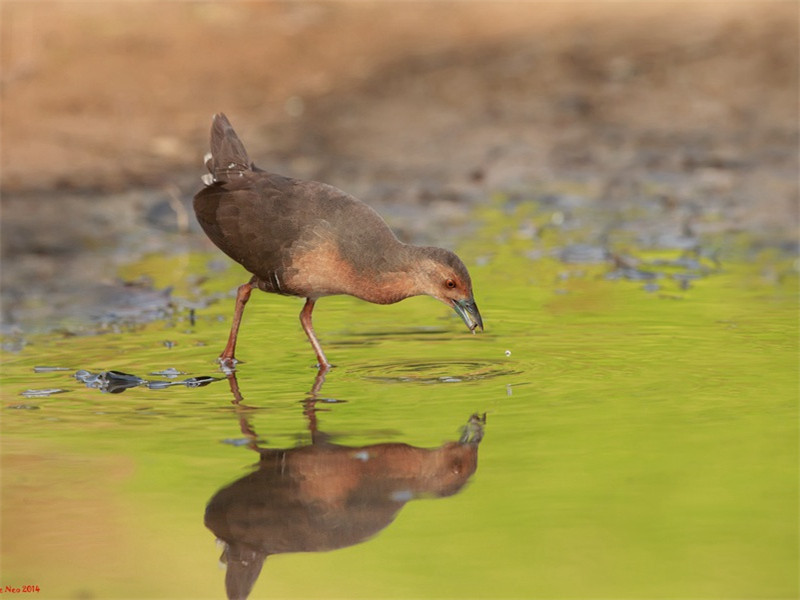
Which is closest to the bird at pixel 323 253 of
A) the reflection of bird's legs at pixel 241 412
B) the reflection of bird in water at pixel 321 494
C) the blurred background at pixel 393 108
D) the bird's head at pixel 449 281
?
the bird's head at pixel 449 281

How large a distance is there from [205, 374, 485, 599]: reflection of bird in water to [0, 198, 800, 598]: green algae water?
0.02 metres

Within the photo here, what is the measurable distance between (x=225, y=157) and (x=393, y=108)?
759 centimetres

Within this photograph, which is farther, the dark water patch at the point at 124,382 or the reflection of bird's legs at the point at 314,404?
the dark water patch at the point at 124,382

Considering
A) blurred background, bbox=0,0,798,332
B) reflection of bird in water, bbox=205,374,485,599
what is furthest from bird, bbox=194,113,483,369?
blurred background, bbox=0,0,798,332

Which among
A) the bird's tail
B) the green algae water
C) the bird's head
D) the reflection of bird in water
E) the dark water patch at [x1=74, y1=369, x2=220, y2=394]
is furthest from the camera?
the bird's tail

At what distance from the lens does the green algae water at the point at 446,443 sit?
4570 millimetres

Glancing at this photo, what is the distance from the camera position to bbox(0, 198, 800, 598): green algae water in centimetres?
457

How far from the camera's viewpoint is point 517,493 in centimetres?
527

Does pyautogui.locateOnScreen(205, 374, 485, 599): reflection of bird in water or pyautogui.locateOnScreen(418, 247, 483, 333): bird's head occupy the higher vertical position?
pyautogui.locateOnScreen(418, 247, 483, 333): bird's head

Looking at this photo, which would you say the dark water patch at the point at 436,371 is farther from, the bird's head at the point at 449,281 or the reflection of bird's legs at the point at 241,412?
the reflection of bird's legs at the point at 241,412

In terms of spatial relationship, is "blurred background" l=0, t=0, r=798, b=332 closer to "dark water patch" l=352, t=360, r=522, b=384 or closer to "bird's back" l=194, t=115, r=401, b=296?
"bird's back" l=194, t=115, r=401, b=296

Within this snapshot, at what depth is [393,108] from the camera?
16.0 m

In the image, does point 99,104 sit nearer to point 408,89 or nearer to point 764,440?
point 408,89

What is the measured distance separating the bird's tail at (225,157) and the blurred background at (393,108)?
7.37 feet
